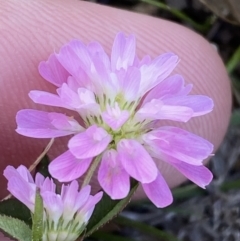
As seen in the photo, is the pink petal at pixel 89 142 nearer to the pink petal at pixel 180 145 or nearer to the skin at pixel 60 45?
the pink petal at pixel 180 145

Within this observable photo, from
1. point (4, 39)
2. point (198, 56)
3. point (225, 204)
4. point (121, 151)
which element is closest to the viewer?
point (121, 151)

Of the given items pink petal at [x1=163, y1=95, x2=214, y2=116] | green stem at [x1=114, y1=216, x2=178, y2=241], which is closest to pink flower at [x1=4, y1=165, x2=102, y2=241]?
pink petal at [x1=163, y1=95, x2=214, y2=116]

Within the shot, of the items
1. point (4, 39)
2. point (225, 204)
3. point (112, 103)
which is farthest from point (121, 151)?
point (225, 204)

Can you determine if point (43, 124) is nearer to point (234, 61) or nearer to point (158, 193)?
point (158, 193)

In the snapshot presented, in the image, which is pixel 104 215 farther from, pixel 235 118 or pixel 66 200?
pixel 235 118

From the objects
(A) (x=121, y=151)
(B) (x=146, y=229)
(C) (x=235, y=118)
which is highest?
(A) (x=121, y=151)

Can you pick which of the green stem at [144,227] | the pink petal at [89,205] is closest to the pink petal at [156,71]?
the pink petal at [89,205]

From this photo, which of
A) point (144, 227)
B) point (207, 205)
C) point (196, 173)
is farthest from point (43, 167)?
point (207, 205)
